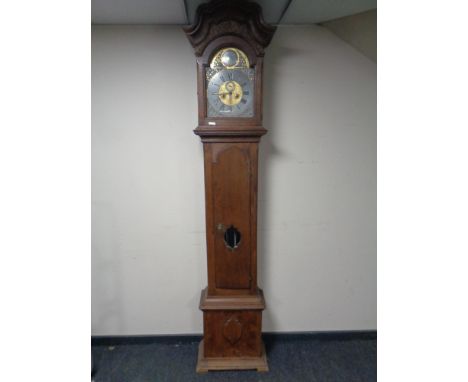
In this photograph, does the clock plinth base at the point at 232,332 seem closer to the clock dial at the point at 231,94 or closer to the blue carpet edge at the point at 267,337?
the blue carpet edge at the point at 267,337

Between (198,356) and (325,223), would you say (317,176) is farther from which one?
(198,356)

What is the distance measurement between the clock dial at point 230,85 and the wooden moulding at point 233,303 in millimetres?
1025

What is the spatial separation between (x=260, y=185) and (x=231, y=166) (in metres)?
0.35

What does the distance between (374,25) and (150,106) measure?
138 centimetres

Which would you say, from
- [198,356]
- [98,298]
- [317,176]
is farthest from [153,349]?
[317,176]

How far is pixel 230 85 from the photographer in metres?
1.57

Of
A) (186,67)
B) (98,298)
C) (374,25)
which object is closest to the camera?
(374,25)

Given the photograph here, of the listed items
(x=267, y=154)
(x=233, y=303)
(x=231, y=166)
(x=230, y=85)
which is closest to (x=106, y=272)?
(x=233, y=303)

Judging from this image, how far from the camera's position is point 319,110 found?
187cm

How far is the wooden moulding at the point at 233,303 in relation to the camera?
1669 mm

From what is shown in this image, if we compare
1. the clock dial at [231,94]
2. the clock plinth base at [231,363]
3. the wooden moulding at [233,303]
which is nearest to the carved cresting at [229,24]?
the clock dial at [231,94]

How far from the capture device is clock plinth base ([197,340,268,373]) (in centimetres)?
170

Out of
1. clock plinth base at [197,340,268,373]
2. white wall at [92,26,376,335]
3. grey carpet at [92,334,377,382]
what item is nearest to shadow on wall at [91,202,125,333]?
white wall at [92,26,376,335]

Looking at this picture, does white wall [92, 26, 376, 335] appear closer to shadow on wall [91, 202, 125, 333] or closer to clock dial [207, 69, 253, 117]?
shadow on wall [91, 202, 125, 333]
